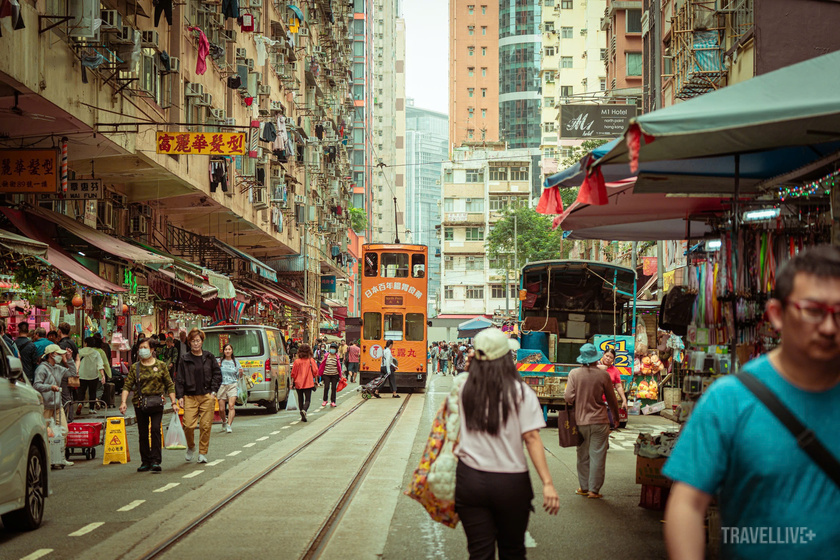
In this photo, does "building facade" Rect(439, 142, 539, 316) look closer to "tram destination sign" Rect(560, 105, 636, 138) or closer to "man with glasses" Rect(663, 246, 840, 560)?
"tram destination sign" Rect(560, 105, 636, 138)

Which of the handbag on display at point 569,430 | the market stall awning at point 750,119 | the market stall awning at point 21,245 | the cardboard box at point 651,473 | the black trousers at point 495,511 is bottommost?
the cardboard box at point 651,473

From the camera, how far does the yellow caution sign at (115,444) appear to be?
13.9 m

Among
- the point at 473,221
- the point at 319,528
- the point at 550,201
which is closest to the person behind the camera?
the point at 319,528

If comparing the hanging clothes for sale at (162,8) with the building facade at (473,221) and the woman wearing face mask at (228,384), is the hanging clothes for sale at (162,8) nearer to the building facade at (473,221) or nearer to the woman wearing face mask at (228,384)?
the woman wearing face mask at (228,384)

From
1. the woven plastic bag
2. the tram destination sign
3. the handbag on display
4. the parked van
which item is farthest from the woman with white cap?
the tram destination sign

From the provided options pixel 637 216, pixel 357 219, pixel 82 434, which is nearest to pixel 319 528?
pixel 637 216

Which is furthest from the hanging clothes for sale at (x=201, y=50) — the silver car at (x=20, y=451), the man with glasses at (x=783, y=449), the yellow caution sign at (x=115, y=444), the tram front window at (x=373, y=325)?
the man with glasses at (x=783, y=449)

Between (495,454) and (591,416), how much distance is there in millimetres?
5554

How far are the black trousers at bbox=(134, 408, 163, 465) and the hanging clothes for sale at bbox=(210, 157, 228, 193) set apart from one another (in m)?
15.5

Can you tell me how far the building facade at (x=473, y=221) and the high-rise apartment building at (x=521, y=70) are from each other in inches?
1870

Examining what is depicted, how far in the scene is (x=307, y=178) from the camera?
5066 centimetres

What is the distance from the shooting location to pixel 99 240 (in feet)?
65.9

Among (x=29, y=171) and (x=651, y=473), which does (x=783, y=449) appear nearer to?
(x=651, y=473)

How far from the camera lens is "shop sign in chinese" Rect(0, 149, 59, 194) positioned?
1748 cm
